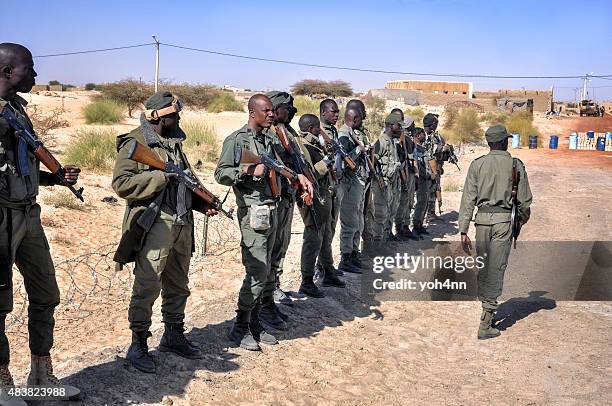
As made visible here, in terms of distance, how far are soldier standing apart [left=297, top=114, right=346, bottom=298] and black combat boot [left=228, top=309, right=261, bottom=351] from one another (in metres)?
1.41

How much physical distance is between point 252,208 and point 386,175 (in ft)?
13.3

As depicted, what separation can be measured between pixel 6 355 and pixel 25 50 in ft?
5.31

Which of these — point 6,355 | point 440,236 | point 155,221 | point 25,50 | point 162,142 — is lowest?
point 440,236

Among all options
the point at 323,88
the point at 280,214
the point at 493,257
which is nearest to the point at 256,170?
the point at 280,214

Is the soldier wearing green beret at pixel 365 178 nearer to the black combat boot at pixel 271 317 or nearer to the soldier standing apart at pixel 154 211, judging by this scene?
the black combat boot at pixel 271 317

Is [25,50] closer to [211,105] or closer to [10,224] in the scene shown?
[10,224]

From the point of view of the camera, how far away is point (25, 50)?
3.21 meters

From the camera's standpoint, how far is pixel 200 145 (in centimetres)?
1595

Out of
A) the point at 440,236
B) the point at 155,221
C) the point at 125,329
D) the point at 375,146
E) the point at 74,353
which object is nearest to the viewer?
the point at 155,221

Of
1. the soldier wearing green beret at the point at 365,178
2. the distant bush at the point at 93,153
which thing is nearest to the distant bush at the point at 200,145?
the distant bush at the point at 93,153

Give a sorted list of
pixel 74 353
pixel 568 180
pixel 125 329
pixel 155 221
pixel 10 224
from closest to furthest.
Result: pixel 10 224
pixel 155 221
pixel 74 353
pixel 125 329
pixel 568 180

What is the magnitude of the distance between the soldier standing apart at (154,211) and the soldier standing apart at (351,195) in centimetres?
305

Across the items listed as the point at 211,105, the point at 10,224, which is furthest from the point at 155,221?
the point at 211,105

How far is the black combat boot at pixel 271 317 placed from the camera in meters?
5.21
